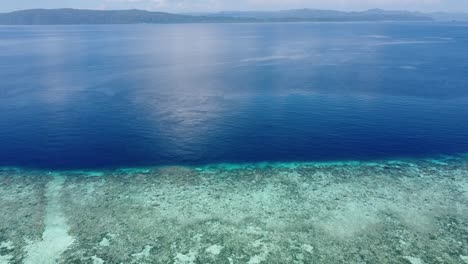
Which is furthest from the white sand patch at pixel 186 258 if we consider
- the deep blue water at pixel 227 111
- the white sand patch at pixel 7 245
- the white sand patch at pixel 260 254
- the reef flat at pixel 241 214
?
the deep blue water at pixel 227 111

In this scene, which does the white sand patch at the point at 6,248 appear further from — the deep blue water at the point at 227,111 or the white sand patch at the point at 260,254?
the white sand patch at the point at 260,254

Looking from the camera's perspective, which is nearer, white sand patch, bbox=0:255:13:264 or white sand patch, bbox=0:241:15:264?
white sand patch, bbox=0:255:13:264

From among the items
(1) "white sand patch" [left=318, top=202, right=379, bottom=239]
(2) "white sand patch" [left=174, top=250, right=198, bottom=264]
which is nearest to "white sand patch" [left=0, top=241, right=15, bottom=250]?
(2) "white sand patch" [left=174, top=250, right=198, bottom=264]

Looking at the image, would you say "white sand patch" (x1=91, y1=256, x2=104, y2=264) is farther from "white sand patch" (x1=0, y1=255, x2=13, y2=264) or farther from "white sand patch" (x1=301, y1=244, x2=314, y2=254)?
"white sand patch" (x1=301, y1=244, x2=314, y2=254)

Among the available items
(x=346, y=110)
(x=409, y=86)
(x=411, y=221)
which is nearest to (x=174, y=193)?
(x=411, y=221)

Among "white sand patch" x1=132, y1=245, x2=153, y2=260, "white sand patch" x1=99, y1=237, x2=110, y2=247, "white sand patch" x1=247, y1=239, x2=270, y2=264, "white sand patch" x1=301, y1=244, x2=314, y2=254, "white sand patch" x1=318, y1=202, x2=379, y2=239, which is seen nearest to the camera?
"white sand patch" x1=247, y1=239, x2=270, y2=264

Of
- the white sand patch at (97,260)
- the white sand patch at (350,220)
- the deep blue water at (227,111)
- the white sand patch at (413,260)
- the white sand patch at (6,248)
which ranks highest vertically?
the deep blue water at (227,111)
